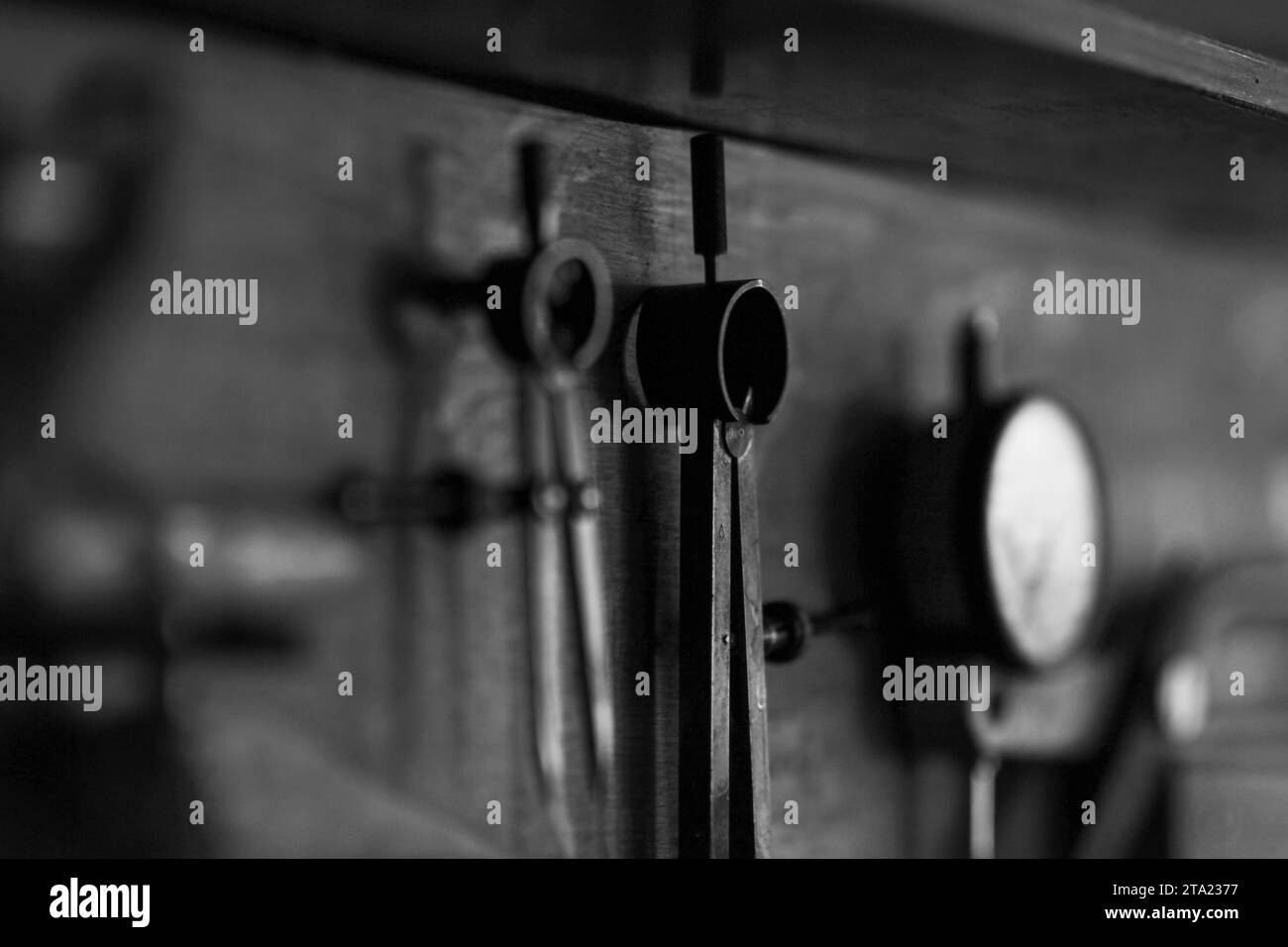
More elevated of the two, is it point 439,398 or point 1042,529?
point 439,398

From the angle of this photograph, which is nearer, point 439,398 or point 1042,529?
point 439,398

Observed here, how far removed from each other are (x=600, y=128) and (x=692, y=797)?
47 centimetres

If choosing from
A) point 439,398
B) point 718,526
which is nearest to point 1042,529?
point 718,526

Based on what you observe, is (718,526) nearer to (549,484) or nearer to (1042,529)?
(549,484)

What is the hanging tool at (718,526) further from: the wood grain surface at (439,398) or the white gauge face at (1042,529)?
the white gauge face at (1042,529)

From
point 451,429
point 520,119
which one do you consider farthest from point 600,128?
point 451,429

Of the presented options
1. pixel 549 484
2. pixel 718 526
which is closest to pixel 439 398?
pixel 549 484

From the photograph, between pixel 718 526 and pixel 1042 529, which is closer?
pixel 718 526

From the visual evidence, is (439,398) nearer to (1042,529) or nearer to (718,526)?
(718,526)

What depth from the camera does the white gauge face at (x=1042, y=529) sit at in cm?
129

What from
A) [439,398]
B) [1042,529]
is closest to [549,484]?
[439,398]

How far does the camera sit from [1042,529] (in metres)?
1.35

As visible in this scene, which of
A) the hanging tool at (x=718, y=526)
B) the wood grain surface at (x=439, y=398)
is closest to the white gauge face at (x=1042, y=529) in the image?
the wood grain surface at (x=439, y=398)

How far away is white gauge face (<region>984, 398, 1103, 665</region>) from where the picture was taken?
1.29 m
